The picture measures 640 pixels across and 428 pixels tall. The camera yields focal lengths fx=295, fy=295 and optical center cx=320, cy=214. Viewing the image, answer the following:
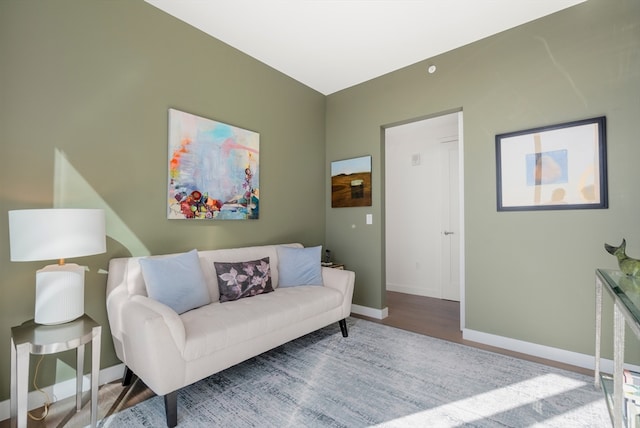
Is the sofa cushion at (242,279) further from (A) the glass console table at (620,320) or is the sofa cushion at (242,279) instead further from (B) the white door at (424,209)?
(B) the white door at (424,209)

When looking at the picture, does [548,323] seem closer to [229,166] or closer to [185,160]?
[229,166]

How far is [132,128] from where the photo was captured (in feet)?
7.29

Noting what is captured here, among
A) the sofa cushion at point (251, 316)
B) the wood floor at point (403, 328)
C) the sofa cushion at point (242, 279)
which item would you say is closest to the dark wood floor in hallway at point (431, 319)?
the wood floor at point (403, 328)

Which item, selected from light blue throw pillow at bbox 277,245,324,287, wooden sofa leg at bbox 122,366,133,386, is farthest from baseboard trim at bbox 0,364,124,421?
light blue throw pillow at bbox 277,245,324,287

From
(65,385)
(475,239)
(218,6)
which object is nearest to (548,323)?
(475,239)

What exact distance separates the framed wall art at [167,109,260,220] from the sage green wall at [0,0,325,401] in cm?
8

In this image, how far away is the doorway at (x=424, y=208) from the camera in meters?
4.25

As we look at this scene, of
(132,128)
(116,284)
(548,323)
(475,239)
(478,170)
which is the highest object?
(132,128)

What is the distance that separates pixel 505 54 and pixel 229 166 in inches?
107

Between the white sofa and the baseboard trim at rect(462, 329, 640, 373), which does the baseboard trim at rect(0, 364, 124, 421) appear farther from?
the baseboard trim at rect(462, 329, 640, 373)

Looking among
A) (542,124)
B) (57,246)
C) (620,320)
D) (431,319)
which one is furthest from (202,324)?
(542,124)

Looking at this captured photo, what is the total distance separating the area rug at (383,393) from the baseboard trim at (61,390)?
47cm

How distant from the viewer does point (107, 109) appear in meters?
2.10

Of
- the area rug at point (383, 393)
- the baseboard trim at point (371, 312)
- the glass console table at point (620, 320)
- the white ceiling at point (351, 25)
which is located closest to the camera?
the glass console table at point (620, 320)
